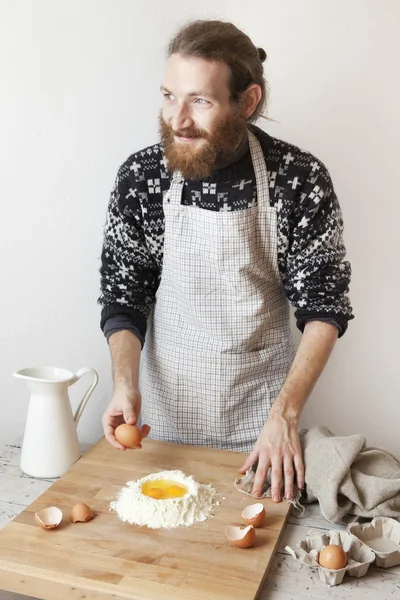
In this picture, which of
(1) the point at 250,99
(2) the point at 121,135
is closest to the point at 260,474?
(1) the point at 250,99

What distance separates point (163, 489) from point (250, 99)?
3.11 feet

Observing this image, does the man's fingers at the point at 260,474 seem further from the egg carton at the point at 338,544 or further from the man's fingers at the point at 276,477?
the egg carton at the point at 338,544

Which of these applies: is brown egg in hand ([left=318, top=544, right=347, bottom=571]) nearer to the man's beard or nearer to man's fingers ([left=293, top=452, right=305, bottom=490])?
man's fingers ([left=293, top=452, right=305, bottom=490])

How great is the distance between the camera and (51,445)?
5.41 ft

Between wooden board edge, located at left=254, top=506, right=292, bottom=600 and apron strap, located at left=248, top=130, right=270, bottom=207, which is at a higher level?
apron strap, located at left=248, top=130, right=270, bottom=207

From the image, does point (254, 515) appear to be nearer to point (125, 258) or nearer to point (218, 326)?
point (218, 326)

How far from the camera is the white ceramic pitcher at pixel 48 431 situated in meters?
1.63

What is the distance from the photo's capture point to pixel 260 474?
1545 millimetres

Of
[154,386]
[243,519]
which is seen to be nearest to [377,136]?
[154,386]

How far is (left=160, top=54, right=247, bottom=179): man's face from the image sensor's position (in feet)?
5.48

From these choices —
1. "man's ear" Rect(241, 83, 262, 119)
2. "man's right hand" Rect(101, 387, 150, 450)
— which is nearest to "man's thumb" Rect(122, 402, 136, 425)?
"man's right hand" Rect(101, 387, 150, 450)

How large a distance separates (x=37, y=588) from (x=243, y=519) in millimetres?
407

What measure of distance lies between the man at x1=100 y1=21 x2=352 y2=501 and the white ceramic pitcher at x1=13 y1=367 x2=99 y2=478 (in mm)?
98

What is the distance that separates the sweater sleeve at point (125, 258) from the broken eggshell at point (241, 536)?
0.66m
